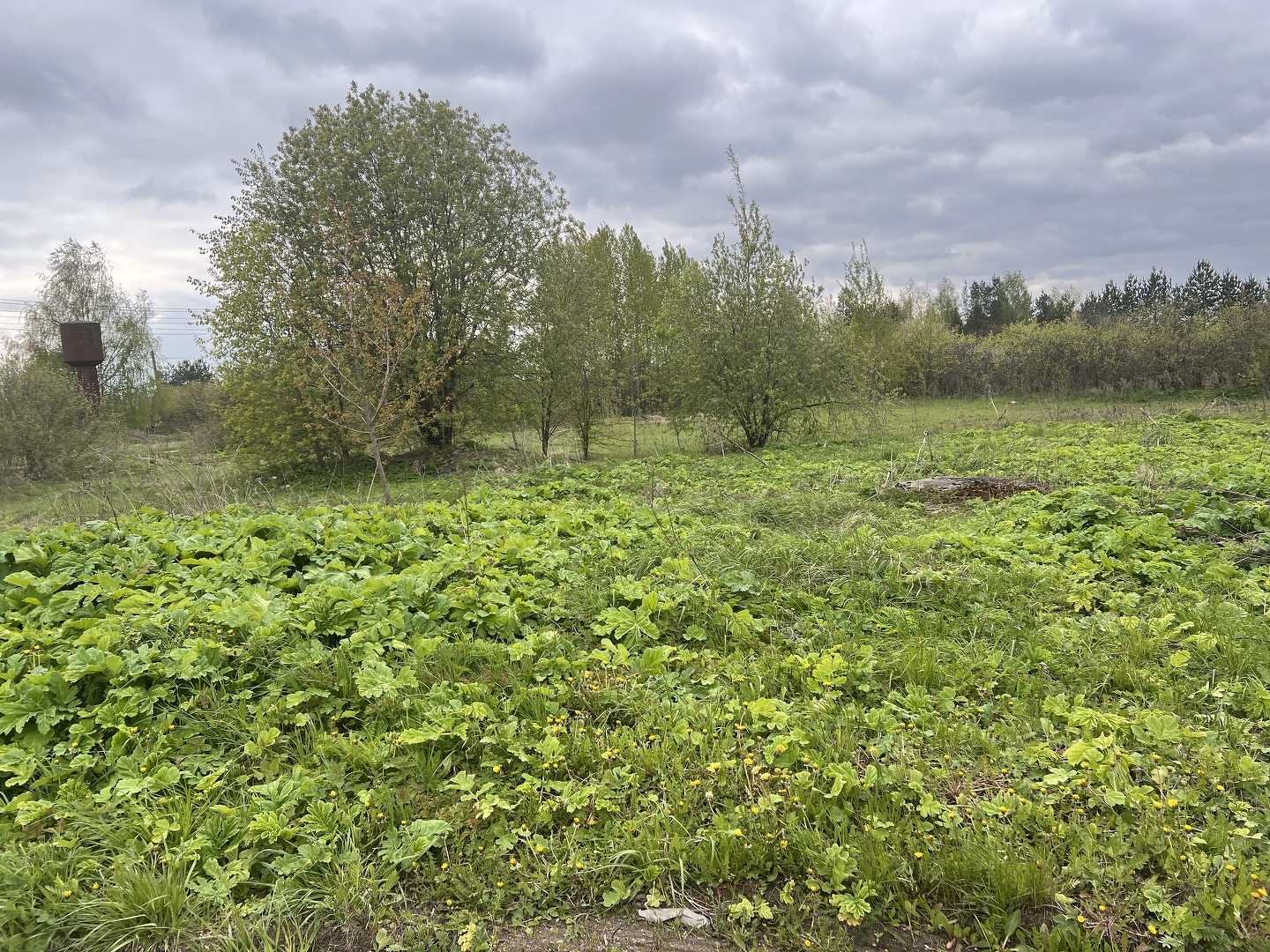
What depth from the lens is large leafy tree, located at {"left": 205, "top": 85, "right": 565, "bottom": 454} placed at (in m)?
14.6

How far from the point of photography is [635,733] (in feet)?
10.0

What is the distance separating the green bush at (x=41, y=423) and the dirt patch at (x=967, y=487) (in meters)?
23.2

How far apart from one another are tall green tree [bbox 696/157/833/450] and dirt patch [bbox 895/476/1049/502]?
679 centimetres

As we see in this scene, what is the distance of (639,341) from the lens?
22.6 m

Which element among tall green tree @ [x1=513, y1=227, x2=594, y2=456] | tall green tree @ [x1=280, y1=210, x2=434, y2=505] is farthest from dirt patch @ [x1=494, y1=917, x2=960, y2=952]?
tall green tree @ [x1=513, y1=227, x2=594, y2=456]

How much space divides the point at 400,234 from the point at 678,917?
53.2ft

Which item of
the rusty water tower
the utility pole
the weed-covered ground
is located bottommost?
the weed-covered ground

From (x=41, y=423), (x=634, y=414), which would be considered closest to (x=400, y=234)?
(x=634, y=414)

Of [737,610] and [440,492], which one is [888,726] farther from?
[440,492]

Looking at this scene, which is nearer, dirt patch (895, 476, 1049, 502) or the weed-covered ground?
the weed-covered ground

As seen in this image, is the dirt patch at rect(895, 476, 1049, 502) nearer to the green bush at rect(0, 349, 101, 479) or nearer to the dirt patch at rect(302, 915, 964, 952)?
the dirt patch at rect(302, 915, 964, 952)

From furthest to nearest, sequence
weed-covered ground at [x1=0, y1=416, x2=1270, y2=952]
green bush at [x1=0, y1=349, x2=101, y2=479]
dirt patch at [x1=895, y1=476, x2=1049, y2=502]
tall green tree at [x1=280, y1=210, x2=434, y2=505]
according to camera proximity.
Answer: green bush at [x1=0, y1=349, x2=101, y2=479]
tall green tree at [x1=280, y1=210, x2=434, y2=505]
dirt patch at [x1=895, y1=476, x2=1049, y2=502]
weed-covered ground at [x1=0, y1=416, x2=1270, y2=952]

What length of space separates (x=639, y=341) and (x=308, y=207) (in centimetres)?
1130

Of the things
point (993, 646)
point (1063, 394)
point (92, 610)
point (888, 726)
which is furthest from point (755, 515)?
point (1063, 394)
